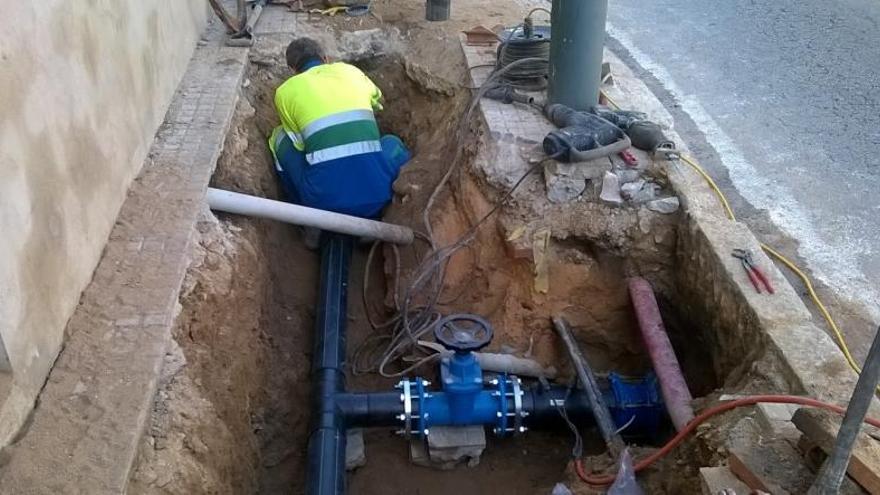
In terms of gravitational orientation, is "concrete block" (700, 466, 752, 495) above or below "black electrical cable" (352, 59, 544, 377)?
above

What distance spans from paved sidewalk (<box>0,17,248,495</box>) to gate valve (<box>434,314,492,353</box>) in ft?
4.04

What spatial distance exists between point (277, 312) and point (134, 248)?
139 centimetres

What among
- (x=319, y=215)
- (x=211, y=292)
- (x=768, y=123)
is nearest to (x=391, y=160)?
(x=319, y=215)

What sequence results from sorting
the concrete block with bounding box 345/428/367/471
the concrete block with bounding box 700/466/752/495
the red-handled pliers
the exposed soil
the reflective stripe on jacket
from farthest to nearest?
the reflective stripe on jacket → the concrete block with bounding box 345/428/367/471 → the red-handled pliers → the exposed soil → the concrete block with bounding box 700/466/752/495

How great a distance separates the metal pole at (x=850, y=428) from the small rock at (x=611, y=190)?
2.17 m

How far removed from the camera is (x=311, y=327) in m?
Result: 5.13

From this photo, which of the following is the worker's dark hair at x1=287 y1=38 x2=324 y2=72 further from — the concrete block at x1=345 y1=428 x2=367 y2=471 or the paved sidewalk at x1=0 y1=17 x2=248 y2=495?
the concrete block at x1=345 y1=428 x2=367 y2=471

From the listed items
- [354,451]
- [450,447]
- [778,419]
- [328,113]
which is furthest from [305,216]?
[778,419]

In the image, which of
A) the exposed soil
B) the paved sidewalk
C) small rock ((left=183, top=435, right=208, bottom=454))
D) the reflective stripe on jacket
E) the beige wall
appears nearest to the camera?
the paved sidewalk

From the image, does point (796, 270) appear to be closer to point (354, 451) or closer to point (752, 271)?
point (752, 271)

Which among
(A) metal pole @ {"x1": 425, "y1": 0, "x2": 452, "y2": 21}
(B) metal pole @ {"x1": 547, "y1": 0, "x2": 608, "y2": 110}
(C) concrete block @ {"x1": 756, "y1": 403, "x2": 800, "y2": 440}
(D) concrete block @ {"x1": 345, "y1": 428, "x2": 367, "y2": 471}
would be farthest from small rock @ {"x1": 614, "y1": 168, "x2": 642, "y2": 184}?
(A) metal pole @ {"x1": 425, "y1": 0, "x2": 452, "y2": 21}

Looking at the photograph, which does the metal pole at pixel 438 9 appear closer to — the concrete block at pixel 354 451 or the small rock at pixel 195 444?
the concrete block at pixel 354 451

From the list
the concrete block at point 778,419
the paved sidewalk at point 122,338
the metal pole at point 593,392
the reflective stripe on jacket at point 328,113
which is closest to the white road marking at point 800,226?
the metal pole at point 593,392

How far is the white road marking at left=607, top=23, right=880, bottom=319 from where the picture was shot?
4.37 metres
